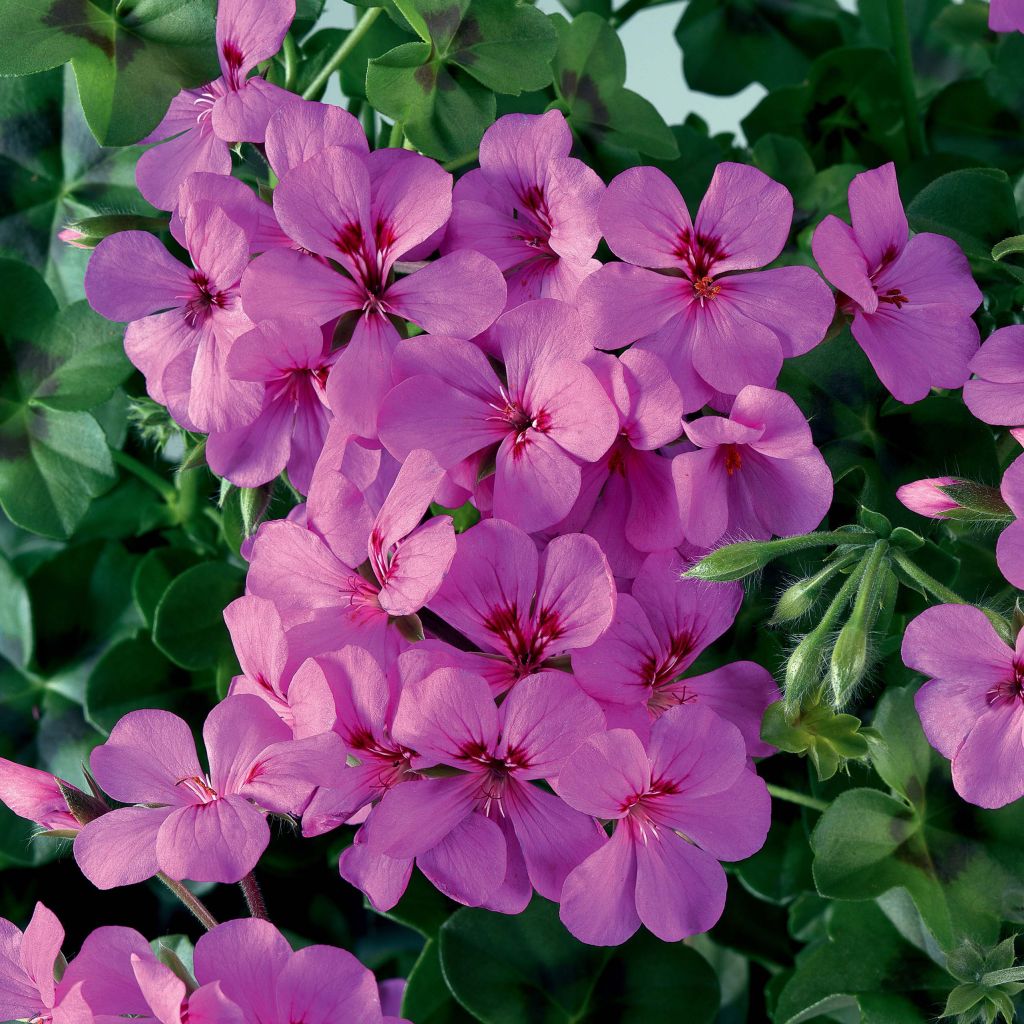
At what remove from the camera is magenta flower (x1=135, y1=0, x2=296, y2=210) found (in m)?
0.55

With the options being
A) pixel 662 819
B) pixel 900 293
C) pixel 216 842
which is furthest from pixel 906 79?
pixel 216 842

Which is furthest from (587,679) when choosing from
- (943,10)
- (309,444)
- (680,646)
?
(943,10)

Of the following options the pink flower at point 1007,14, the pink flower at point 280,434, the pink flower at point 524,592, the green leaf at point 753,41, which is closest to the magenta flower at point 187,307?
the pink flower at point 280,434

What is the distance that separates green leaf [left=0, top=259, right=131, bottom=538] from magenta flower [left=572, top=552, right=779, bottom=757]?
40 centimetres

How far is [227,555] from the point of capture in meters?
0.86

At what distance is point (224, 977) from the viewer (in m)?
0.47

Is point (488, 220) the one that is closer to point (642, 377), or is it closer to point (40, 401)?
point (642, 377)

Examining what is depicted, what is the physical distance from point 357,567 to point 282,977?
16 cm

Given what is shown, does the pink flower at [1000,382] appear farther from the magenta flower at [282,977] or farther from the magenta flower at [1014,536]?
the magenta flower at [282,977]

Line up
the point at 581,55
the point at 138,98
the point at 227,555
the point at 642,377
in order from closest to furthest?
the point at 642,377, the point at 138,98, the point at 581,55, the point at 227,555

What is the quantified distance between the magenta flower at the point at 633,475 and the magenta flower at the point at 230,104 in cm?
19

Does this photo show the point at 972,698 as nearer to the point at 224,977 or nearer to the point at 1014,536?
the point at 1014,536

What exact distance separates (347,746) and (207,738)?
0.05 meters

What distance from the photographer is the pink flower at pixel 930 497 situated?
527mm
